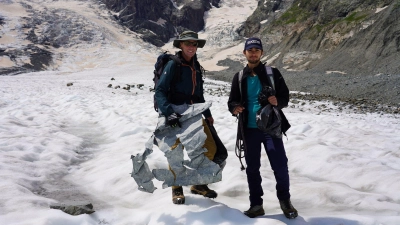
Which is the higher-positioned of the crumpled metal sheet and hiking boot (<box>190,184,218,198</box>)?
the crumpled metal sheet

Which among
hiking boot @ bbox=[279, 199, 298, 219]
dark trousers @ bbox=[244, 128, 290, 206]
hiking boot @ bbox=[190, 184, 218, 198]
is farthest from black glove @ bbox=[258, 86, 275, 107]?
hiking boot @ bbox=[190, 184, 218, 198]

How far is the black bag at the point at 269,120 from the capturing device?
387 centimetres

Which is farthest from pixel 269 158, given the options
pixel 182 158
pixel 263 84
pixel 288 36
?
pixel 288 36

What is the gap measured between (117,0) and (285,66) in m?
85.4

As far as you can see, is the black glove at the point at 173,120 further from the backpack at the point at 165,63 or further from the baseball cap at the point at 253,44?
the baseball cap at the point at 253,44

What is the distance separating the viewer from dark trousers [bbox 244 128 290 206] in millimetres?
3949

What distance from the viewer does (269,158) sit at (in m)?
4.02

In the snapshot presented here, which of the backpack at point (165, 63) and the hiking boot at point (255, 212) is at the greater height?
→ the backpack at point (165, 63)

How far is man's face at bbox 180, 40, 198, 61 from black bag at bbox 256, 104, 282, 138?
4.35 ft

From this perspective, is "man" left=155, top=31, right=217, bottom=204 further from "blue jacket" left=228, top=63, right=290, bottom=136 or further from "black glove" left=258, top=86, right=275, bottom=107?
"black glove" left=258, top=86, right=275, bottom=107

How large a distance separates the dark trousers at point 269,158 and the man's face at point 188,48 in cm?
137

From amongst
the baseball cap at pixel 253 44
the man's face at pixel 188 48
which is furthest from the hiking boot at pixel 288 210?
the man's face at pixel 188 48

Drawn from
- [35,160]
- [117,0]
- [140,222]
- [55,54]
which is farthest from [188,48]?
[117,0]

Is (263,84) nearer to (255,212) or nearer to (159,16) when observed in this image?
(255,212)
